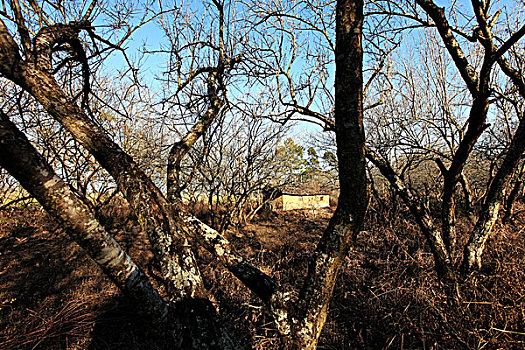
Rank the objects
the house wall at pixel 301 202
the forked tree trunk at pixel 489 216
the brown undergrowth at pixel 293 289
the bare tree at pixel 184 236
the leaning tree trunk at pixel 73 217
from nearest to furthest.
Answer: the leaning tree trunk at pixel 73 217 < the bare tree at pixel 184 236 < the brown undergrowth at pixel 293 289 < the forked tree trunk at pixel 489 216 < the house wall at pixel 301 202

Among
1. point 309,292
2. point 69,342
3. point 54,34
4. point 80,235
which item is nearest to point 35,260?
point 69,342

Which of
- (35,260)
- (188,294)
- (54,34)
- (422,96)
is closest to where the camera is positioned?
(188,294)

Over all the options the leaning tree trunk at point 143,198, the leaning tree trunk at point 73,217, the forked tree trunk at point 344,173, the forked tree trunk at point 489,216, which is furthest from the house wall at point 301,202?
the leaning tree trunk at point 73,217

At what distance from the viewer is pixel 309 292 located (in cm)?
158

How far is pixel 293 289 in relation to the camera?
367 centimetres

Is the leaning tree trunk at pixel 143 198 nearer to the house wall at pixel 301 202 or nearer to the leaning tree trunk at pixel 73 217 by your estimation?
the leaning tree trunk at pixel 73 217

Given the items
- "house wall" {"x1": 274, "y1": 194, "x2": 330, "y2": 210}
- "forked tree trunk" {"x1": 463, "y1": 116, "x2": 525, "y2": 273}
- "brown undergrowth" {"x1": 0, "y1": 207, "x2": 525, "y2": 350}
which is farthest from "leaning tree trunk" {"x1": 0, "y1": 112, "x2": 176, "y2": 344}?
"house wall" {"x1": 274, "y1": 194, "x2": 330, "y2": 210}

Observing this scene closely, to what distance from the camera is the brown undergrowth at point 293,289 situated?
228cm

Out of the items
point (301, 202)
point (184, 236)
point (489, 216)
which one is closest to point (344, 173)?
point (184, 236)

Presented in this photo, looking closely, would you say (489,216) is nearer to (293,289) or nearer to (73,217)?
(293,289)

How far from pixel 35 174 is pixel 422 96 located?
9307 millimetres

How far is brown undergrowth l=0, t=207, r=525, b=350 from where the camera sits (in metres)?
2.28

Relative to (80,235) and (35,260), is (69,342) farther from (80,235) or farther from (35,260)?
(35,260)

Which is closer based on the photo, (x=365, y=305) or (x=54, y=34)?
(x=54, y=34)
